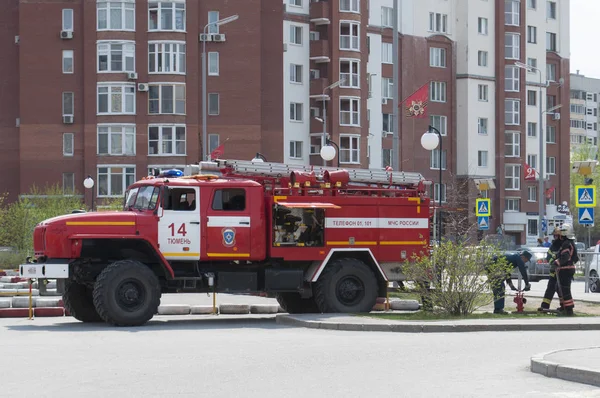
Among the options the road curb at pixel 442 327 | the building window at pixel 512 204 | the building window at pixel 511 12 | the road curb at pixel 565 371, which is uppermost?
the building window at pixel 511 12

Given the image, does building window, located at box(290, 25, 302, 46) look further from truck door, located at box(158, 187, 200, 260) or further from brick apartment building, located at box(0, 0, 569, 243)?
truck door, located at box(158, 187, 200, 260)

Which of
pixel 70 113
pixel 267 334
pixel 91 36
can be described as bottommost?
pixel 267 334

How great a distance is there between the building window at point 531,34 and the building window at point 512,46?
2.33 m

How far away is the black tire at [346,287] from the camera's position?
24625 mm

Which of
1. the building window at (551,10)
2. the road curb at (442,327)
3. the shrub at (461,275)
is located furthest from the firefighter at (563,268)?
the building window at (551,10)

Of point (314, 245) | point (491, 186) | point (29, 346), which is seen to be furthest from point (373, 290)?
point (491, 186)

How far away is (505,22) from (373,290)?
7465 centimetres

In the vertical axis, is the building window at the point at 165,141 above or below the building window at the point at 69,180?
above

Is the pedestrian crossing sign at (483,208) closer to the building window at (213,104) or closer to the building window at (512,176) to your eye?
the building window at (213,104)

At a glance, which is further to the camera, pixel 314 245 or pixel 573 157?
pixel 573 157

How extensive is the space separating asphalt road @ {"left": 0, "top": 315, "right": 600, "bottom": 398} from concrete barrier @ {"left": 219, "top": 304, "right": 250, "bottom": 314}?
12.0 feet

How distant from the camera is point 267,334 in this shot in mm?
20641

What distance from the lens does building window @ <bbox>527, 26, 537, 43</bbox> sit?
99500mm

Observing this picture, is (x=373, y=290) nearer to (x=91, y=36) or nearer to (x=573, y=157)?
(x=91, y=36)
